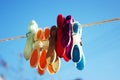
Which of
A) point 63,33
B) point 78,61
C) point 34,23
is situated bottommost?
point 78,61

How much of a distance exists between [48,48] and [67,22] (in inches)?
16.8

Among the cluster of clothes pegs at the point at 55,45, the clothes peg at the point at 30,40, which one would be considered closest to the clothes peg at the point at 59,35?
the cluster of clothes pegs at the point at 55,45

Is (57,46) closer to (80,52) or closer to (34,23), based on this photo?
(80,52)

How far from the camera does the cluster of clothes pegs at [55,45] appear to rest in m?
4.74

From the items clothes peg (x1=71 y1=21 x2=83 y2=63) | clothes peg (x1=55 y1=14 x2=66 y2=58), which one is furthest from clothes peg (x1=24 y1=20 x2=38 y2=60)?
clothes peg (x1=71 y1=21 x2=83 y2=63)

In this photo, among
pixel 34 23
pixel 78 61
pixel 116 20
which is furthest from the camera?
pixel 34 23

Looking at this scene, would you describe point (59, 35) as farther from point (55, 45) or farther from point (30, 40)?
point (30, 40)

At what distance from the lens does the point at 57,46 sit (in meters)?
4.80

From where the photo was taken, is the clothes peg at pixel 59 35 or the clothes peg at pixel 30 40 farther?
the clothes peg at pixel 30 40

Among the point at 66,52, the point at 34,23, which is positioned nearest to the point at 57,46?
the point at 66,52

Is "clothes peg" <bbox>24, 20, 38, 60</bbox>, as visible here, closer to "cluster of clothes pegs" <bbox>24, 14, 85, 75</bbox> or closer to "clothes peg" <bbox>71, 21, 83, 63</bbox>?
"cluster of clothes pegs" <bbox>24, 14, 85, 75</bbox>

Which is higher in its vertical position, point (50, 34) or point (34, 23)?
point (34, 23)

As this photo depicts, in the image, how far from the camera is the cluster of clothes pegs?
4738 millimetres

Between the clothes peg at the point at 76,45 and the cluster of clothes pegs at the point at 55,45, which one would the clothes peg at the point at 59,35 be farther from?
the clothes peg at the point at 76,45
